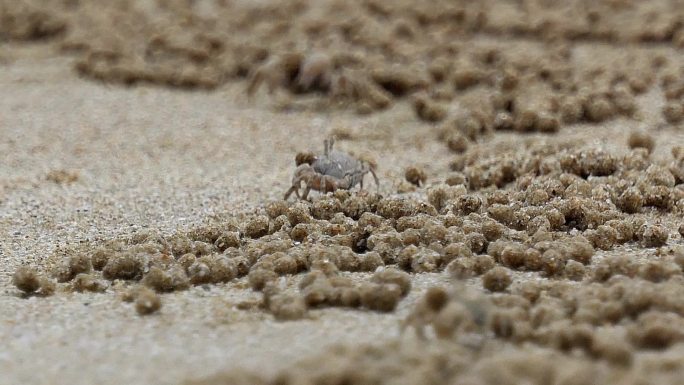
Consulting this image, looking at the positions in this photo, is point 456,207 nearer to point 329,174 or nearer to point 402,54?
point 329,174

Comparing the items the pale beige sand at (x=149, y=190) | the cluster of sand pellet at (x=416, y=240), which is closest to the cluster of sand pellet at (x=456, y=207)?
the cluster of sand pellet at (x=416, y=240)

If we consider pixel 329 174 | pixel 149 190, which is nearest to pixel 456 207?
pixel 329 174

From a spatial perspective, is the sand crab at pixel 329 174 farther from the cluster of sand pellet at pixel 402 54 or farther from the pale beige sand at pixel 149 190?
the cluster of sand pellet at pixel 402 54

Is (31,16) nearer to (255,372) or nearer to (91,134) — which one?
(91,134)

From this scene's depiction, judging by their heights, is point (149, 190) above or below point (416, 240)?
below

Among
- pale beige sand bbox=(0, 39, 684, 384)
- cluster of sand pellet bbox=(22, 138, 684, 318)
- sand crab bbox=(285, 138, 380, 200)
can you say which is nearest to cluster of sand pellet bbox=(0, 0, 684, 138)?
A: pale beige sand bbox=(0, 39, 684, 384)

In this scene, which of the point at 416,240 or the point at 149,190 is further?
the point at 149,190

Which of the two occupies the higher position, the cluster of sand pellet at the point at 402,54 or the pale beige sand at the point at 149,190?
the cluster of sand pellet at the point at 402,54
